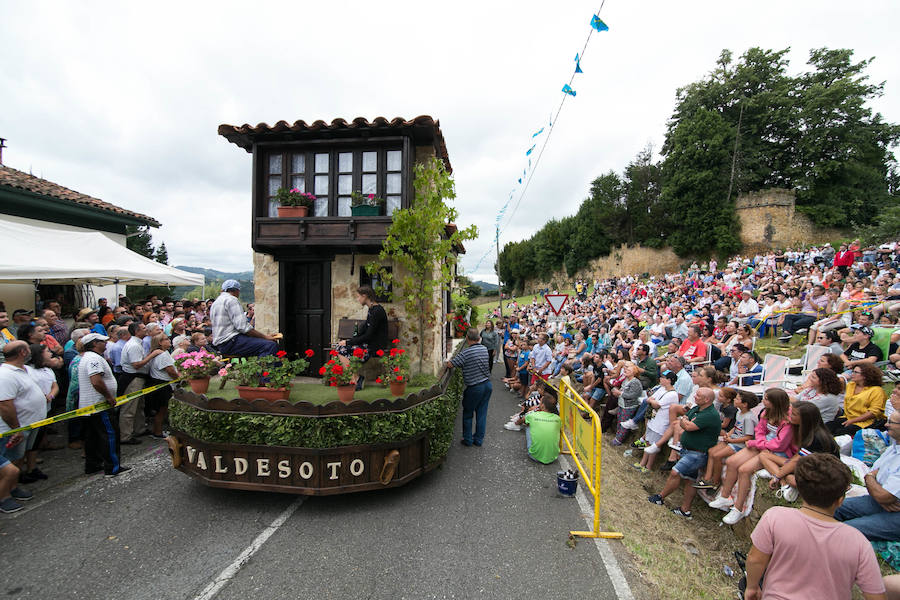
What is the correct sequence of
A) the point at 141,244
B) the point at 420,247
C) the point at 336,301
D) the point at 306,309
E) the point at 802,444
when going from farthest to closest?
the point at 141,244 < the point at 306,309 < the point at 336,301 < the point at 420,247 < the point at 802,444

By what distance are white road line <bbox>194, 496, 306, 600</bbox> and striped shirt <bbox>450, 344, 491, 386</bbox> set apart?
323 centimetres

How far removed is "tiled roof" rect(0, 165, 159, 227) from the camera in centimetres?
1116

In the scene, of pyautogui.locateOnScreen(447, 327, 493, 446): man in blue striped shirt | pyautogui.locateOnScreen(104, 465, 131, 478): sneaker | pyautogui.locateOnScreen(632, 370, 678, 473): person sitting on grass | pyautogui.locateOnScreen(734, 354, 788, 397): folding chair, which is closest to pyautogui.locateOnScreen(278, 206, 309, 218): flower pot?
pyautogui.locateOnScreen(447, 327, 493, 446): man in blue striped shirt

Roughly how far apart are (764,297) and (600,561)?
13028 mm

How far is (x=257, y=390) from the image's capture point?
498 centimetres

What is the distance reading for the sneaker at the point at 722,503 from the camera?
4.99 m

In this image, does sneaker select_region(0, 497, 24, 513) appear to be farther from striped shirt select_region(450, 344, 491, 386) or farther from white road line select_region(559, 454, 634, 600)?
white road line select_region(559, 454, 634, 600)

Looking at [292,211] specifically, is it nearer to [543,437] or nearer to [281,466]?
[281,466]

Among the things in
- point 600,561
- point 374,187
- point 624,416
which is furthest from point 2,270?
point 624,416

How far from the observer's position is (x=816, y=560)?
2.35 m

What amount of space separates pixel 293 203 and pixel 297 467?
4.24m

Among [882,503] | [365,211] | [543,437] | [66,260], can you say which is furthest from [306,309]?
[882,503]

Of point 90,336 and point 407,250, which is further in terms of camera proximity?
point 407,250

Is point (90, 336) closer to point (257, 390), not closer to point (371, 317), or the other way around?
point (257, 390)
